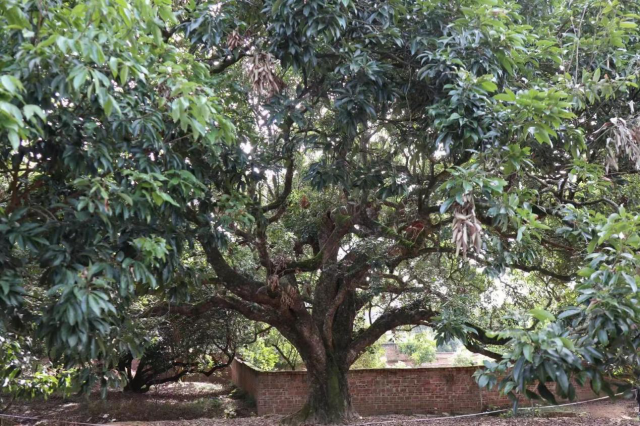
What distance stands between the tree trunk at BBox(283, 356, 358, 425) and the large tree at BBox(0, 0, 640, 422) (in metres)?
1.45

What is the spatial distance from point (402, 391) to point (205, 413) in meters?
4.20

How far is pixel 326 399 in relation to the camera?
9.44 metres

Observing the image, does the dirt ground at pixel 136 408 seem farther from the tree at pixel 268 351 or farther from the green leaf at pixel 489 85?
the green leaf at pixel 489 85

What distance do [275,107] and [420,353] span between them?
1600 centimetres

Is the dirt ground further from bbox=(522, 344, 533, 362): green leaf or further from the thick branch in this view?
bbox=(522, 344, 533, 362): green leaf

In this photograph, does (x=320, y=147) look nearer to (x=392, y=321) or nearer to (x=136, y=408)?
(x=392, y=321)

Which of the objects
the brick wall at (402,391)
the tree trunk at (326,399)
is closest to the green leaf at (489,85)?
the tree trunk at (326,399)

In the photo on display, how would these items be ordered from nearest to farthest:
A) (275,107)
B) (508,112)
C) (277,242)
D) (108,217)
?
(108,217) < (508,112) < (275,107) < (277,242)

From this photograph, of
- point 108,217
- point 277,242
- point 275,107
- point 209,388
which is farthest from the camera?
point 209,388

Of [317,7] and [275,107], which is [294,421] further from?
[317,7]

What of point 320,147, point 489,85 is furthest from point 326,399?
point 489,85

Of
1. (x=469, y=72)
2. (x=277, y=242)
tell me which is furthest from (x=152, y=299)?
(x=469, y=72)

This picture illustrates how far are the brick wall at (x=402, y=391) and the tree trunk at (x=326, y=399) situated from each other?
2.52 m

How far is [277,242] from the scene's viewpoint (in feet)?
27.3
